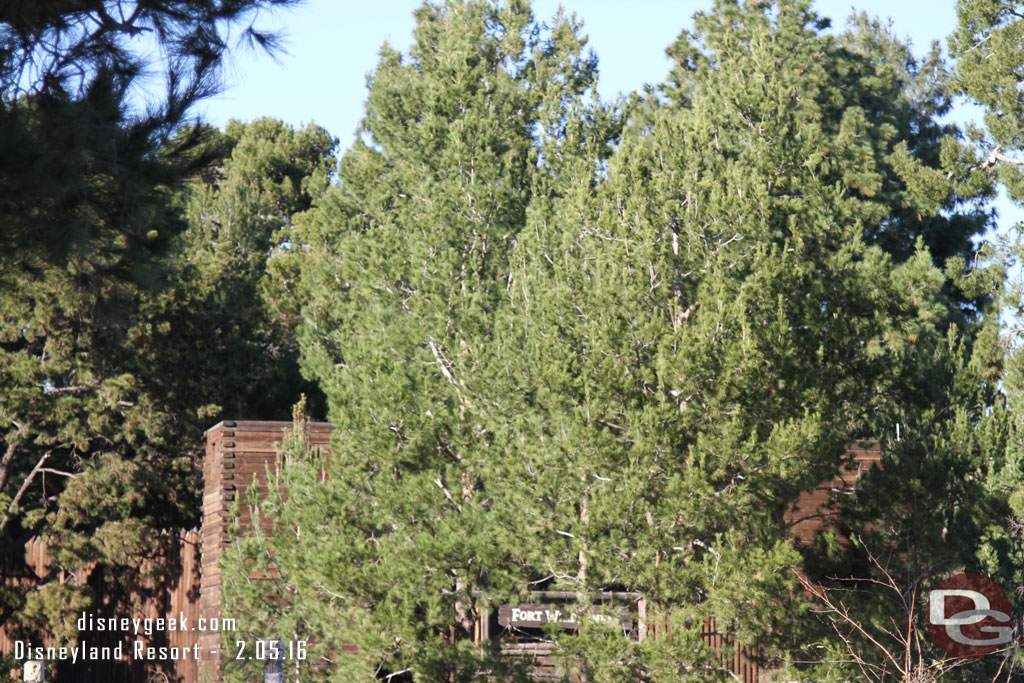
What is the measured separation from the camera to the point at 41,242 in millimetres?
7238

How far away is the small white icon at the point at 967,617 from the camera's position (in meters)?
13.6

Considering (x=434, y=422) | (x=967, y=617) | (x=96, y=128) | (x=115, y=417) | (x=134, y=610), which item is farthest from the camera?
(x=115, y=417)

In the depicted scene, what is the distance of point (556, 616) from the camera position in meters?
12.3

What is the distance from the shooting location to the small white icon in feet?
Answer: 44.6

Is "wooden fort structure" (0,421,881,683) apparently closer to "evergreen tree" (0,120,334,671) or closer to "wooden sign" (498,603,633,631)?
"wooden sign" (498,603,633,631)

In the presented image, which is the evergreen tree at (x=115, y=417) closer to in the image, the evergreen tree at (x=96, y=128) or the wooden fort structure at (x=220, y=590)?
the wooden fort structure at (x=220, y=590)

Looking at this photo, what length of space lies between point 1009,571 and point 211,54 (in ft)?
43.4

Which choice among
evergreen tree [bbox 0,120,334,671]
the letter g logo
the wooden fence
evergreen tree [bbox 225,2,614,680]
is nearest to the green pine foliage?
evergreen tree [bbox 225,2,614,680]

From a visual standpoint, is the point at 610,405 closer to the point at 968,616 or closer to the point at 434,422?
the point at 434,422

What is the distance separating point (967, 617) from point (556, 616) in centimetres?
551

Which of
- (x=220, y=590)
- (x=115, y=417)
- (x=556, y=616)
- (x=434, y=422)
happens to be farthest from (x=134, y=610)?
(x=556, y=616)

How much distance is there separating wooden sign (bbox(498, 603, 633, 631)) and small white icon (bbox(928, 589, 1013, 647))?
3722 millimetres

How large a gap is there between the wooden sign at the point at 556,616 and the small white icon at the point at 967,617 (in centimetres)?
372

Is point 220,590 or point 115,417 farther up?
point 115,417
